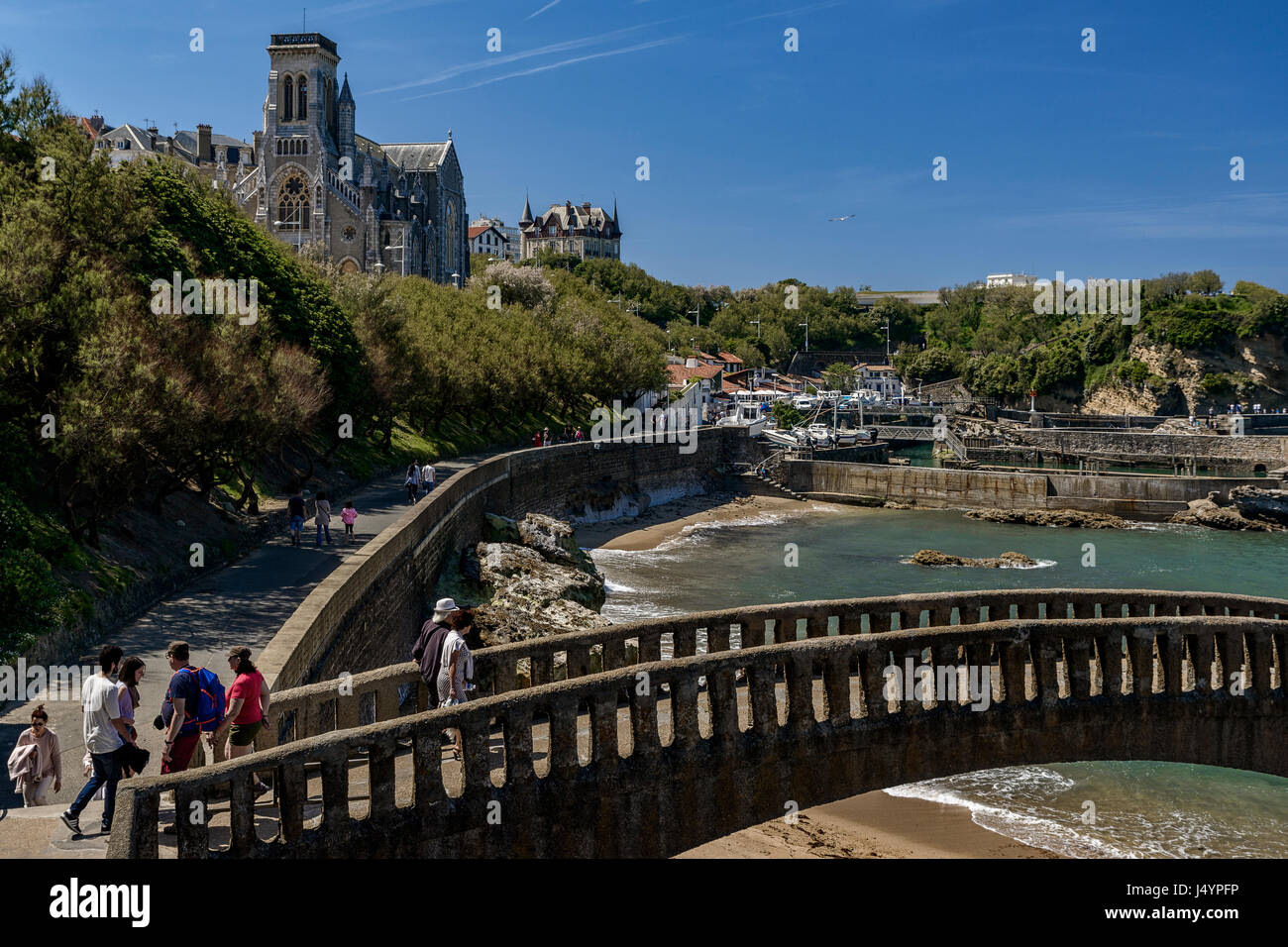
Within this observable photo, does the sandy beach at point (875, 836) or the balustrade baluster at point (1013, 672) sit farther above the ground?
the balustrade baluster at point (1013, 672)

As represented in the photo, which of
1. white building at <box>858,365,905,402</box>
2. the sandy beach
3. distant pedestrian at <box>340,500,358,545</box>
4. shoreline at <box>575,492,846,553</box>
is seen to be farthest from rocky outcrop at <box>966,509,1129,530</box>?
white building at <box>858,365,905,402</box>

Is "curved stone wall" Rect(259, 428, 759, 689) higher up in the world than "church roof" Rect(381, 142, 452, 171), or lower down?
lower down

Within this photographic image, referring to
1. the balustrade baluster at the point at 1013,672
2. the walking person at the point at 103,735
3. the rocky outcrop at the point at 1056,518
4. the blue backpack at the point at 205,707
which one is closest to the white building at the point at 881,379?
the rocky outcrop at the point at 1056,518

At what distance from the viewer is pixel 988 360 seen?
146 m

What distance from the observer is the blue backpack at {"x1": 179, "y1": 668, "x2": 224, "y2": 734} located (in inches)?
389

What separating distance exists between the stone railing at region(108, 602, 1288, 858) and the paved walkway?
5.08 ft

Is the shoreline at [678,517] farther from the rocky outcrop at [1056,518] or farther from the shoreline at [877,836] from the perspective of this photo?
the shoreline at [877,836]

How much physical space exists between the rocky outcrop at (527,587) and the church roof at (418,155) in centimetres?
9144

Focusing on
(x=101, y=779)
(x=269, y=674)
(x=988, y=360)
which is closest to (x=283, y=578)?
(x=269, y=674)

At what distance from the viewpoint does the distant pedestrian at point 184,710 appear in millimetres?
9727

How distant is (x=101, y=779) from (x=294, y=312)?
104 feet

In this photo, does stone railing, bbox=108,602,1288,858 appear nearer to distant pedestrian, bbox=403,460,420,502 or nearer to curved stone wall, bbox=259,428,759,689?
curved stone wall, bbox=259,428,759,689
